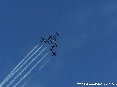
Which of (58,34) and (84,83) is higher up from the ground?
(58,34)

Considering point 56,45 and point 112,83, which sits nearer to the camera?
point 112,83

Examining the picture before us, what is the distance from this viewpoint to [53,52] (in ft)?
607

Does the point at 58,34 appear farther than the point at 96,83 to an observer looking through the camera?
Yes

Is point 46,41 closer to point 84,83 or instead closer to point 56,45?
point 56,45

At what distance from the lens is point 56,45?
184625mm

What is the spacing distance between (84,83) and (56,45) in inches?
1774

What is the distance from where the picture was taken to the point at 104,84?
141 meters

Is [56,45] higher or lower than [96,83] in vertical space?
higher

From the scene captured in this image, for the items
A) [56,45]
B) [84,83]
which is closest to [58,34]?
[56,45]

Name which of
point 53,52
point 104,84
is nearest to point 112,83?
point 104,84

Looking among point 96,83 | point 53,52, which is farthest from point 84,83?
point 53,52

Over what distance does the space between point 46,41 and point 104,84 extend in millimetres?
60938

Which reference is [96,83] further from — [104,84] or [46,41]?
[46,41]

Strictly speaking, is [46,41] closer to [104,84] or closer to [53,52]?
[53,52]
